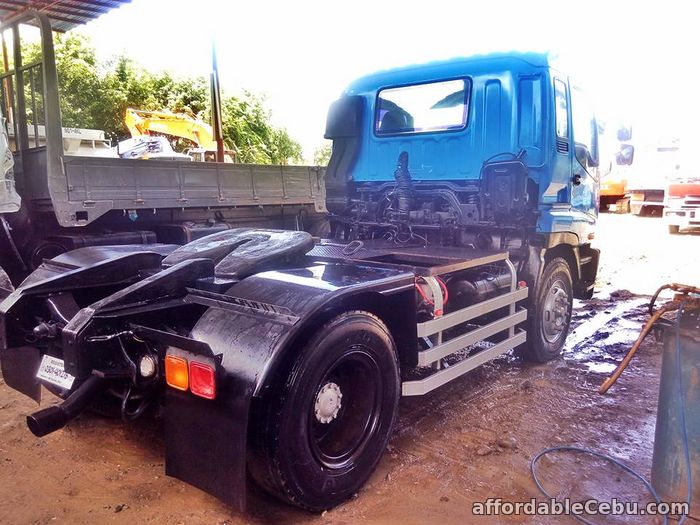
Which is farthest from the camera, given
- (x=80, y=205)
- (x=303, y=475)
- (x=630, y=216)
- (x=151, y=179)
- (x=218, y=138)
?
(x=630, y=216)

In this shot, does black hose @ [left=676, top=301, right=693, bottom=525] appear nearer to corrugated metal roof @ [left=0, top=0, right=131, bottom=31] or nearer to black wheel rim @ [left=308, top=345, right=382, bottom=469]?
black wheel rim @ [left=308, top=345, right=382, bottom=469]

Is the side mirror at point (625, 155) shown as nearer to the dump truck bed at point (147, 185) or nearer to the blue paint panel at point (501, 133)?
the blue paint panel at point (501, 133)

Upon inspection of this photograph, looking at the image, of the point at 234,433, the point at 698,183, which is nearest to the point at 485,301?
the point at 234,433

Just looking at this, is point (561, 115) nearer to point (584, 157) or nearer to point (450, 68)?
point (584, 157)

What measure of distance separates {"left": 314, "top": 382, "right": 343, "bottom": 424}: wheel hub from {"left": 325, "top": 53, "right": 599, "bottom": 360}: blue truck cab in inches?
89.5

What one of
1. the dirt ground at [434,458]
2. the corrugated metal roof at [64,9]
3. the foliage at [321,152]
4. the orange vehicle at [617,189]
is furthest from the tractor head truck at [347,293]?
the foliage at [321,152]

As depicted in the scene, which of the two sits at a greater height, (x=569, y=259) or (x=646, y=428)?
(x=569, y=259)

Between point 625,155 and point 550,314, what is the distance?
1946 mm

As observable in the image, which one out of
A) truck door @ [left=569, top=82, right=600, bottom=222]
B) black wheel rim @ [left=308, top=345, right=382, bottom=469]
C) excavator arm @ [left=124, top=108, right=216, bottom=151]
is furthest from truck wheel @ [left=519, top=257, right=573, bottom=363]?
excavator arm @ [left=124, top=108, right=216, bottom=151]

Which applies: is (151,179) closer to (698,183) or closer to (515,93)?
(515,93)

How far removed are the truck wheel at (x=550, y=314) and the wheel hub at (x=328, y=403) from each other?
100 inches

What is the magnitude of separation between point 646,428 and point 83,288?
145 inches

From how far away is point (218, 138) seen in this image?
13.6 metres

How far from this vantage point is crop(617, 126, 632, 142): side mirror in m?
5.67
